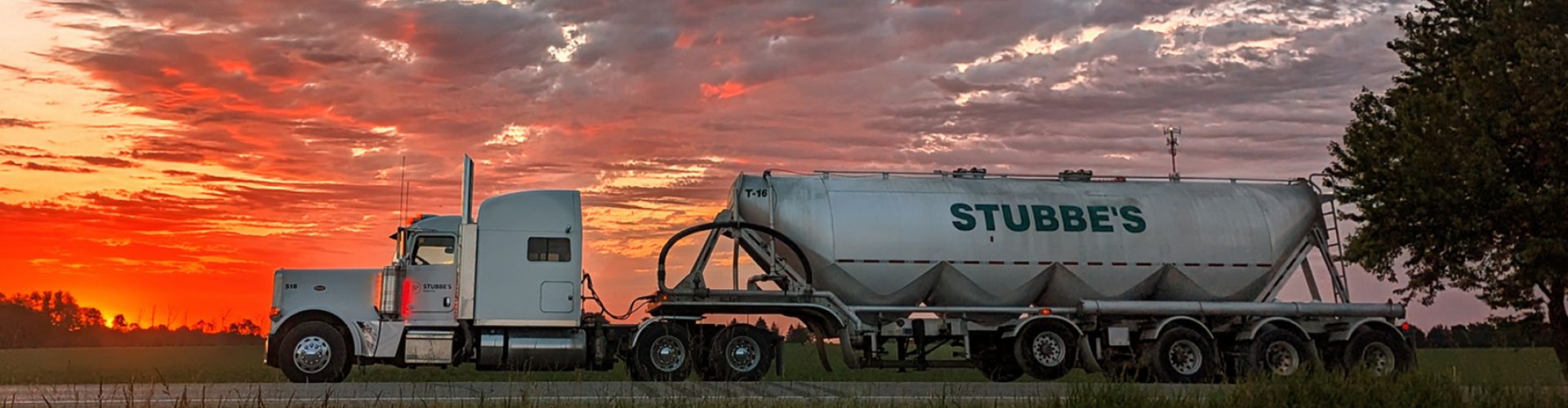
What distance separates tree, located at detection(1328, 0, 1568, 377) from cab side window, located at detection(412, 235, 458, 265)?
1645 centimetres

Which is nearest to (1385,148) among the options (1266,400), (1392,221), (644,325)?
(1392,221)

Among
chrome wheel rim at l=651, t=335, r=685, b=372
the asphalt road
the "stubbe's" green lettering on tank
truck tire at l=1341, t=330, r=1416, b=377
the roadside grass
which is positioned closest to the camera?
the roadside grass

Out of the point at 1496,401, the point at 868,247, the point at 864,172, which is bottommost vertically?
the point at 1496,401

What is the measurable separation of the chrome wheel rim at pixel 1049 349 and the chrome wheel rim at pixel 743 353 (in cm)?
502

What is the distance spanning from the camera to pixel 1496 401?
14.5 metres

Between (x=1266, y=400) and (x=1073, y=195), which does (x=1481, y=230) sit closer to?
(x=1073, y=195)

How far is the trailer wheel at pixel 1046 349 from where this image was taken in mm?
22750

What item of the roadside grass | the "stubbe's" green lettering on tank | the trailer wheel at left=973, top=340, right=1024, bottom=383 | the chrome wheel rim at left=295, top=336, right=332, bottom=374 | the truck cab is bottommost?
the roadside grass

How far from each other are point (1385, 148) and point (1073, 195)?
5.71 m

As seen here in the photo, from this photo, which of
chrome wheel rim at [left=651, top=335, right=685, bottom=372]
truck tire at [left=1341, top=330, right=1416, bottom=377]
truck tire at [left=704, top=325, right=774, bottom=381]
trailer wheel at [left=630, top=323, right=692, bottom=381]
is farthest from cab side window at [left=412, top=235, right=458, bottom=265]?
truck tire at [left=1341, top=330, right=1416, bottom=377]

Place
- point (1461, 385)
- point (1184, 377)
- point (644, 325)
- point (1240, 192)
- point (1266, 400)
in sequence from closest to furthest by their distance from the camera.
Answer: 1. point (1266, 400)
2. point (1461, 385)
3. point (644, 325)
4. point (1184, 377)
5. point (1240, 192)

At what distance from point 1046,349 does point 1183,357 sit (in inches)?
98.9

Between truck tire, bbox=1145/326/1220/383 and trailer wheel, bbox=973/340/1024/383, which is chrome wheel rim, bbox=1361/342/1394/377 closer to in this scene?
truck tire, bbox=1145/326/1220/383

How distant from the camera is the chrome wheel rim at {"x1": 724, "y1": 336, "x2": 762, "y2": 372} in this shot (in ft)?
69.9
